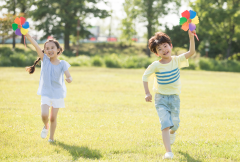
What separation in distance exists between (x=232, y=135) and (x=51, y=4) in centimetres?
4112

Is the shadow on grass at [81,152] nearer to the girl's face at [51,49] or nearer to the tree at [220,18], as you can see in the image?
the girl's face at [51,49]

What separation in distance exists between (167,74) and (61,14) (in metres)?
39.4

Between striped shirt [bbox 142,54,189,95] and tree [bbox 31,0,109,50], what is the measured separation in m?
38.2

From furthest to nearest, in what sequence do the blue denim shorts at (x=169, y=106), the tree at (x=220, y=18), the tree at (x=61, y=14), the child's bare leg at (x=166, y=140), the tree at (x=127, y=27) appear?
the tree at (x=127, y=27)
the tree at (x=61, y=14)
the tree at (x=220, y=18)
the blue denim shorts at (x=169, y=106)
the child's bare leg at (x=166, y=140)

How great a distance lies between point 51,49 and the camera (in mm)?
4852

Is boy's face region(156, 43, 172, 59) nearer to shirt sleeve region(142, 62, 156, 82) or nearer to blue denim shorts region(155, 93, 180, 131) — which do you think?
shirt sleeve region(142, 62, 156, 82)

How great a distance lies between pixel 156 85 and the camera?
14.9 ft

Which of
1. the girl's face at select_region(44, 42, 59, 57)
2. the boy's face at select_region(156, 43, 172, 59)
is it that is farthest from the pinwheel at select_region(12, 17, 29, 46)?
the boy's face at select_region(156, 43, 172, 59)

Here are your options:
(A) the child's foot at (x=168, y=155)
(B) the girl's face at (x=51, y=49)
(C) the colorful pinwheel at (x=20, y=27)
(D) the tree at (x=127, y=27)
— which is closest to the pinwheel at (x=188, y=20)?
(A) the child's foot at (x=168, y=155)

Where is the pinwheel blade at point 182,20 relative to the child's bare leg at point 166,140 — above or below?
above

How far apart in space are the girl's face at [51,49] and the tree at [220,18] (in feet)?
104

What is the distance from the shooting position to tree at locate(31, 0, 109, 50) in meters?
41.2

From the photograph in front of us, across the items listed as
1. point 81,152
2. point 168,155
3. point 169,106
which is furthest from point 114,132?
point 168,155

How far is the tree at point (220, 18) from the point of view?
33.3 meters
